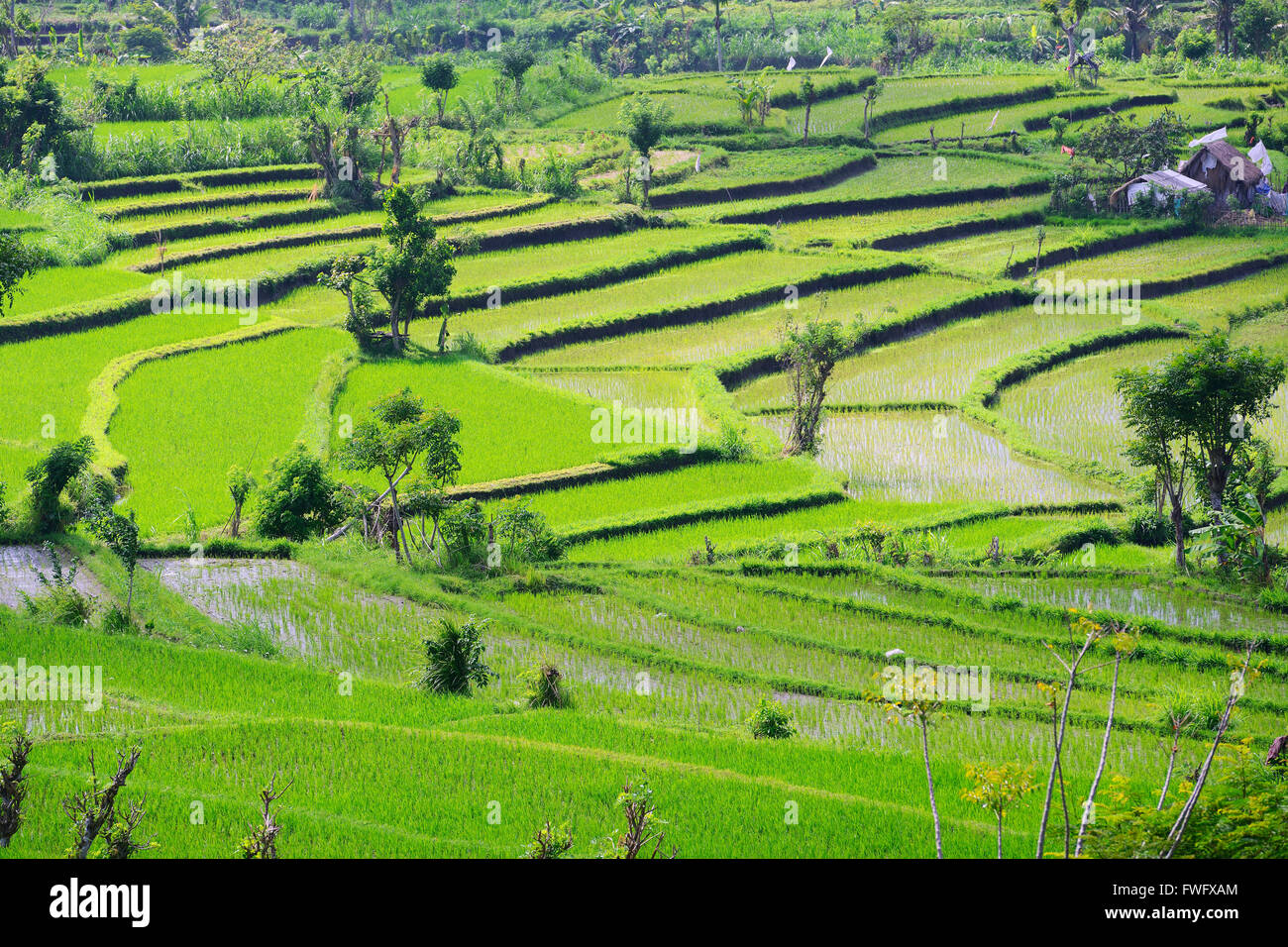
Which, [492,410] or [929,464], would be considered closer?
[929,464]

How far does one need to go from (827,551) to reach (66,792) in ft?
34.5

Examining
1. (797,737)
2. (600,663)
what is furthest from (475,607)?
(797,737)

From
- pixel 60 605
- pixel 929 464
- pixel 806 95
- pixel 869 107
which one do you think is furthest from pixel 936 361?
pixel 869 107

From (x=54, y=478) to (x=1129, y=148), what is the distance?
33.8 metres

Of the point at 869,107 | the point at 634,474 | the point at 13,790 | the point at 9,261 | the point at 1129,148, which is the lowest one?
the point at 634,474

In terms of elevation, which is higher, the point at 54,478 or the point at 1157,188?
the point at 1157,188

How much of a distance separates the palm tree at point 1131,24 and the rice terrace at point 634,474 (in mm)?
15082

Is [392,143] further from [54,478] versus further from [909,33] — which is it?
[909,33]

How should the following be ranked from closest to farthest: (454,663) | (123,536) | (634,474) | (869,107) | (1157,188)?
(454,663)
(123,536)
(634,474)
(1157,188)
(869,107)

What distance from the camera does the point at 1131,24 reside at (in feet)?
206

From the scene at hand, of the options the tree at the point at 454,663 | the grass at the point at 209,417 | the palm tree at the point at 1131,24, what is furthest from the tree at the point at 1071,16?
the tree at the point at 454,663

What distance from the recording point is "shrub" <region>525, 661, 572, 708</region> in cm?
1335

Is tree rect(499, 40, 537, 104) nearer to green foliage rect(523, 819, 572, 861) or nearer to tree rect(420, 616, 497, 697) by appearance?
Answer: tree rect(420, 616, 497, 697)

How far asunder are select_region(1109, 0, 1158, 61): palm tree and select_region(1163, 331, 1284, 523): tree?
50882 millimetres
